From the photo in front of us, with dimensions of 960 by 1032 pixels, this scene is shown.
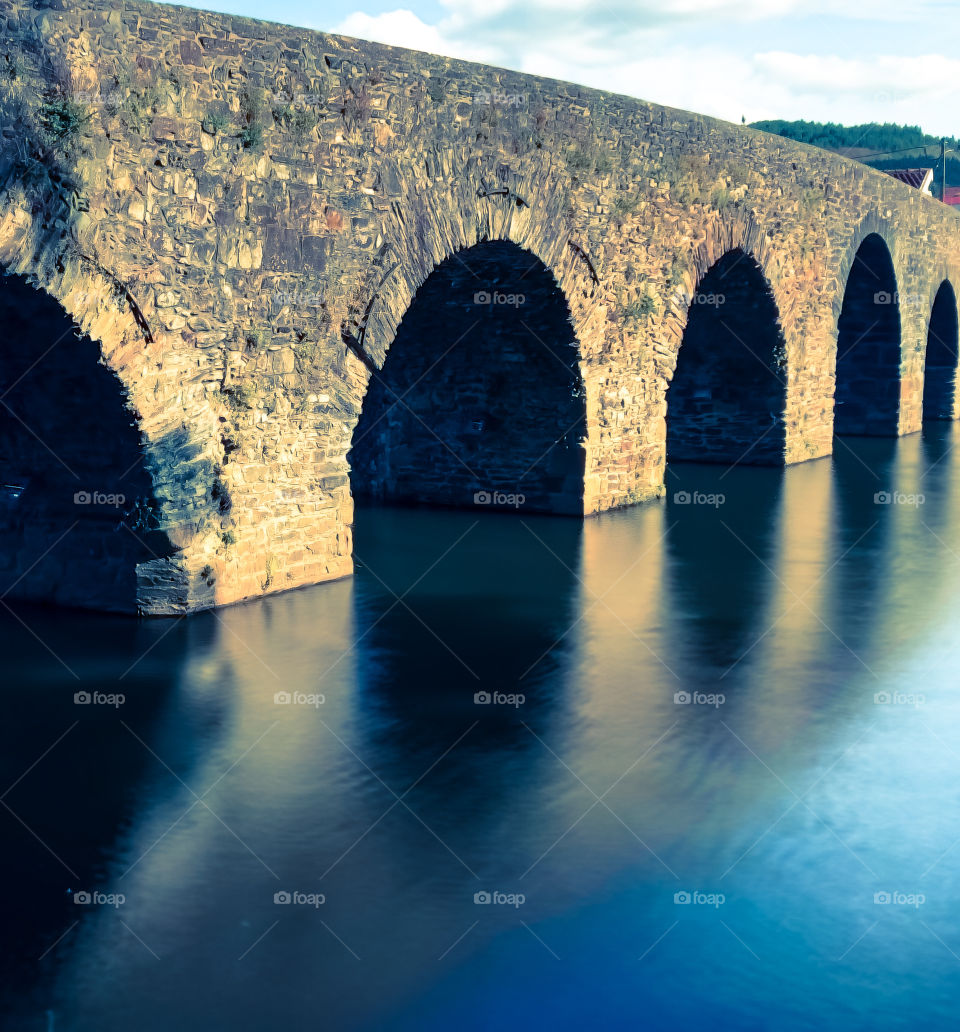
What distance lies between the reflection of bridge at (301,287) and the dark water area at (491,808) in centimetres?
74

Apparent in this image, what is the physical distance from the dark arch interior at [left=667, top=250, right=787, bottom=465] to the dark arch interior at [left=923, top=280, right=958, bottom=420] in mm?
8361

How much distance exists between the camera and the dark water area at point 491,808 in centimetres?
365

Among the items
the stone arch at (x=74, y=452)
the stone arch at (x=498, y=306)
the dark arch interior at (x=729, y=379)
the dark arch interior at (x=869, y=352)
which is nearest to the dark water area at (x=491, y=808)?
the stone arch at (x=74, y=452)

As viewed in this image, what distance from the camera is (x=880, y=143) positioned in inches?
2360

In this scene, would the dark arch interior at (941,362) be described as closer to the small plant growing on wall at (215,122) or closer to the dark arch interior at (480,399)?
the dark arch interior at (480,399)

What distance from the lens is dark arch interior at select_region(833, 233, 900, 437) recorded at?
18203mm

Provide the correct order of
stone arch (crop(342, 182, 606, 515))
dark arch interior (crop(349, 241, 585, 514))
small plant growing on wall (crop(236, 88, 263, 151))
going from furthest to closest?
dark arch interior (crop(349, 241, 585, 514))
stone arch (crop(342, 182, 606, 515))
small plant growing on wall (crop(236, 88, 263, 151))

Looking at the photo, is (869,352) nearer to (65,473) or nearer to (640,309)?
(640,309)

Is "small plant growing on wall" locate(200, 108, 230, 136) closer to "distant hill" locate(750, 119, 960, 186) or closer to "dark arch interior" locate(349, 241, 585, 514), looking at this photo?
"dark arch interior" locate(349, 241, 585, 514)

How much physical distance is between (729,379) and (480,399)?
4810 mm

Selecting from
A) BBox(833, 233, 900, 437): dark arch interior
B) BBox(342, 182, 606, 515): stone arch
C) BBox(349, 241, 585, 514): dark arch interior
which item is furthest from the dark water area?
BBox(833, 233, 900, 437): dark arch interior

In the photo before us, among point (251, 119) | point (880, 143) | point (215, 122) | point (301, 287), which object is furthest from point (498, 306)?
point (880, 143)

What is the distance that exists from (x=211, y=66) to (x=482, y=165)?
2.46 meters

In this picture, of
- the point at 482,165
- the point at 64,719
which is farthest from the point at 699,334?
the point at 64,719
